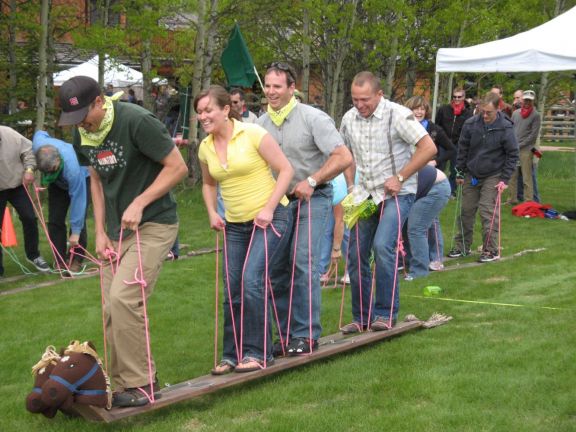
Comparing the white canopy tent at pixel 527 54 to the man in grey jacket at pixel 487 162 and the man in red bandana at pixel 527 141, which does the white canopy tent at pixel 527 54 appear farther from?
the man in grey jacket at pixel 487 162

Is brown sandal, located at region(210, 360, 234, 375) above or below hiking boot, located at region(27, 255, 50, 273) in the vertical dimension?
above

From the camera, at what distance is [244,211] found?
18.3 ft

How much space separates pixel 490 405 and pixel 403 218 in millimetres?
1959

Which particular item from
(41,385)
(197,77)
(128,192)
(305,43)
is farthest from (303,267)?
(305,43)

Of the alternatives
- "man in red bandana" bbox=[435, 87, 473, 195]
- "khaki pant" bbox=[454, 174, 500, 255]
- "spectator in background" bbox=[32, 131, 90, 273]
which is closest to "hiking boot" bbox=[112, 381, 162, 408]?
"spectator in background" bbox=[32, 131, 90, 273]

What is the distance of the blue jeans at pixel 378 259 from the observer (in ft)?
21.7

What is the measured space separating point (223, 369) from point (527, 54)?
953 cm

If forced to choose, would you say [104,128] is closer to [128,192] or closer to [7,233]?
[128,192]

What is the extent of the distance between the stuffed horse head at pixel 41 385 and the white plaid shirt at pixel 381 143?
260cm

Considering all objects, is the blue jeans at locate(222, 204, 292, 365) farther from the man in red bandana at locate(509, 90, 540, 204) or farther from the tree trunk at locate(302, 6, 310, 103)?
the tree trunk at locate(302, 6, 310, 103)

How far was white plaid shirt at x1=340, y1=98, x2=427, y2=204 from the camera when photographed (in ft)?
21.4

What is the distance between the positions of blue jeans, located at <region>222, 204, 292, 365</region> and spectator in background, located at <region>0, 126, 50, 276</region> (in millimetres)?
4663

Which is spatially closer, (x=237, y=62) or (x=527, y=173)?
(x=237, y=62)

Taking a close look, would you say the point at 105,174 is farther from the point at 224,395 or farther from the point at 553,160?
the point at 553,160
